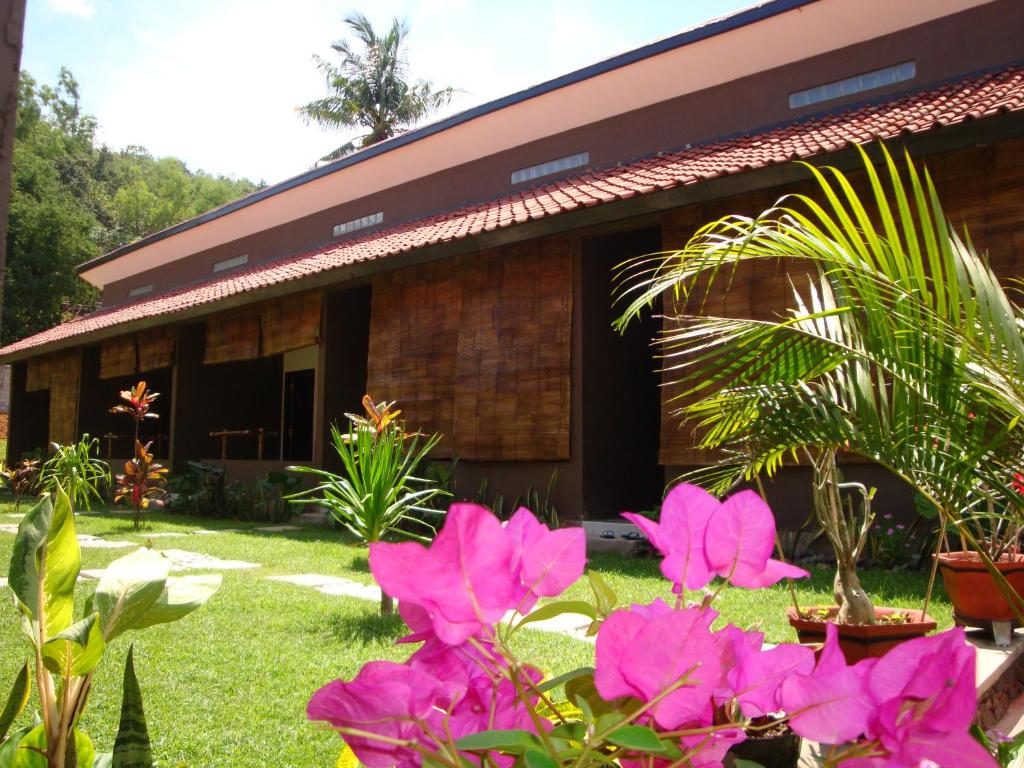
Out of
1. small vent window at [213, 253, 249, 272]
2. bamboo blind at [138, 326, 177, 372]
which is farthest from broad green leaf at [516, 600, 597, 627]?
small vent window at [213, 253, 249, 272]

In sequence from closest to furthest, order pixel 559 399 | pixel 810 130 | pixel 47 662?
pixel 47 662, pixel 810 130, pixel 559 399

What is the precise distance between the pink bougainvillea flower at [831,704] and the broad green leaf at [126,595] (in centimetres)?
50

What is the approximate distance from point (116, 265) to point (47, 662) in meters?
20.3

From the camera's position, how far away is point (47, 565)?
70 centimetres

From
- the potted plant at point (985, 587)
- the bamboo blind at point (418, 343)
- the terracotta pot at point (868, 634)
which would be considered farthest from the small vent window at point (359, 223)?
the terracotta pot at point (868, 634)

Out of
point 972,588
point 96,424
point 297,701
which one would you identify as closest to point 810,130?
point 972,588

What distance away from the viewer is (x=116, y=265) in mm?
18812

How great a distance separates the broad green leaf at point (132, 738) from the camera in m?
0.84

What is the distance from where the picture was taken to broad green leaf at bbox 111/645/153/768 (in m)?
0.84

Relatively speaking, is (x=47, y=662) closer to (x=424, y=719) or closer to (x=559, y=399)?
(x=424, y=719)

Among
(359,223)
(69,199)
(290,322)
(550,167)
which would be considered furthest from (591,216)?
(69,199)

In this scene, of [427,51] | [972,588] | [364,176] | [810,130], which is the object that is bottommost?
[972,588]

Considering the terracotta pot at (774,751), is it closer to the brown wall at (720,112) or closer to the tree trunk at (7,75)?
the tree trunk at (7,75)

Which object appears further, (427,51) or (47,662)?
(427,51)
